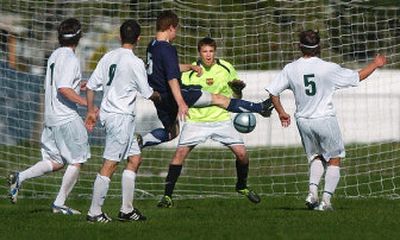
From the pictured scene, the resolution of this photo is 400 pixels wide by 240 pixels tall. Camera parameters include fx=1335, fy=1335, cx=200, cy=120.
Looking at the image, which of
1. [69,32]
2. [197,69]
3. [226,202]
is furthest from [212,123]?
[69,32]

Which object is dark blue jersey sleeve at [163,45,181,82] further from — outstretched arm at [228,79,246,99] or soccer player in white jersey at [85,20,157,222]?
outstretched arm at [228,79,246,99]

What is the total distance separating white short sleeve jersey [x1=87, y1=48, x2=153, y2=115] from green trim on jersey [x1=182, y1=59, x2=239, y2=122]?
10.2 ft

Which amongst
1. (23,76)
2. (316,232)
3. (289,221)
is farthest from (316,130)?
(23,76)

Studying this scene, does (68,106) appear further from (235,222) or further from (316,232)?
(316,232)

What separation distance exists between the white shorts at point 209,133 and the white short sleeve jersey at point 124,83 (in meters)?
3.05

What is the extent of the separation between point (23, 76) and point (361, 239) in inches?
355

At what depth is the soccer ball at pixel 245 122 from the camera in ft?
49.2

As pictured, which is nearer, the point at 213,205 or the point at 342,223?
the point at 342,223

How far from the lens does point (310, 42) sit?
14.0 meters

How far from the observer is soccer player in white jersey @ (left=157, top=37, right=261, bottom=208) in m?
15.6

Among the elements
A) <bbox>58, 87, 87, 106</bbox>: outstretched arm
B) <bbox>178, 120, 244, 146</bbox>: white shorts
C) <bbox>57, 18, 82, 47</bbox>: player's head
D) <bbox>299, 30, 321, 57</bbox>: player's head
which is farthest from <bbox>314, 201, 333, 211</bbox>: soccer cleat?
<bbox>57, 18, 82, 47</bbox>: player's head

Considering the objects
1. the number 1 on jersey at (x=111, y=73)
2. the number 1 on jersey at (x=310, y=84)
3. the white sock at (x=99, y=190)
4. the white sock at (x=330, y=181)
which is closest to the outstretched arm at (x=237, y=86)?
the number 1 on jersey at (x=310, y=84)

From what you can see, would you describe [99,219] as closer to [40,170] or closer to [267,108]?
[40,170]

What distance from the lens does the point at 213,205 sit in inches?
617
